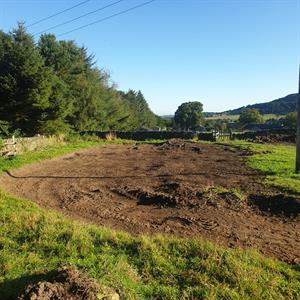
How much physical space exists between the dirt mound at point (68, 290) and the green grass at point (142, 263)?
1.22 ft

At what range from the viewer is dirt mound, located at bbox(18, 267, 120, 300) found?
4957 mm

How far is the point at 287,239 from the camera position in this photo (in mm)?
7688

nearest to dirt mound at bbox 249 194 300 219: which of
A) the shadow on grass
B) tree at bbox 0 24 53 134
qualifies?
the shadow on grass

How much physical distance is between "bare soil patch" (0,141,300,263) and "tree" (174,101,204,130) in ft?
288

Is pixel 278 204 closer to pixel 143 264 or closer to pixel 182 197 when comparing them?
pixel 182 197

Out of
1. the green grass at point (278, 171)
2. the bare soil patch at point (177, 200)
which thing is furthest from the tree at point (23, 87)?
the green grass at point (278, 171)

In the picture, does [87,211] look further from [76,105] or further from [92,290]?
[76,105]

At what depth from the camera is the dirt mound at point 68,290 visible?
4.96m

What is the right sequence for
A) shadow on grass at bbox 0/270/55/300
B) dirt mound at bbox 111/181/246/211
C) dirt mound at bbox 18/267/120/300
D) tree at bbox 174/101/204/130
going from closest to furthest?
dirt mound at bbox 18/267/120/300 → shadow on grass at bbox 0/270/55/300 → dirt mound at bbox 111/181/246/211 → tree at bbox 174/101/204/130

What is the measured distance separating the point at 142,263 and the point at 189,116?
9987 centimetres

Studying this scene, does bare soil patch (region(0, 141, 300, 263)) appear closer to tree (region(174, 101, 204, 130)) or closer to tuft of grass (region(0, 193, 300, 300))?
tuft of grass (region(0, 193, 300, 300))

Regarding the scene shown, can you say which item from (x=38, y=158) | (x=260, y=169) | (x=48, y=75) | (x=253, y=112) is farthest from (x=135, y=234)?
(x=253, y=112)

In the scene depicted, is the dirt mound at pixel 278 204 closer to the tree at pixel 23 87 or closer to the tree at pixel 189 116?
the tree at pixel 23 87

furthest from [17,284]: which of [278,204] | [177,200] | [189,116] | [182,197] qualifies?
[189,116]
